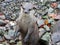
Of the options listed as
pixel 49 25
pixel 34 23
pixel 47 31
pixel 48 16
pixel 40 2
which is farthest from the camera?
pixel 40 2

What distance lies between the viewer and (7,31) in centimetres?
719

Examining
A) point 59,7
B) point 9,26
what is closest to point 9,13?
point 9,26

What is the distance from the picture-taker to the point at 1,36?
22.9 feet

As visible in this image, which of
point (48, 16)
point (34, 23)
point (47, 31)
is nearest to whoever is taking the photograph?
point (34, 23)

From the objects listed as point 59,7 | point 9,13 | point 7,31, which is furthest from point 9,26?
point 59,7

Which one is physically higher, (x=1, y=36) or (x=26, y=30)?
(x=26, y=30)

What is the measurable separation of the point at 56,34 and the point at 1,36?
1652 mm

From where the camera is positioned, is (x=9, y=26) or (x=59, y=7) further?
(x=59, y=7)

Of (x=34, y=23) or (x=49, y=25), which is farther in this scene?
(x=49, y=25)

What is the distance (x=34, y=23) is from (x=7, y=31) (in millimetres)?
1790

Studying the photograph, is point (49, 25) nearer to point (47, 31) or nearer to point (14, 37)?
point (47, 31)

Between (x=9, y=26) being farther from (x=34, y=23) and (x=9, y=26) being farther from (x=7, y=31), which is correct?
(x=34, y=23)

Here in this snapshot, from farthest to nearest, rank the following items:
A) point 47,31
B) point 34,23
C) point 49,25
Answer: point 49,25
point 47,31
point 34,23

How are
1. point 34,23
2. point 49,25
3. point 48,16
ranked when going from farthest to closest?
point 48,16
point 49,25
point 34,23
